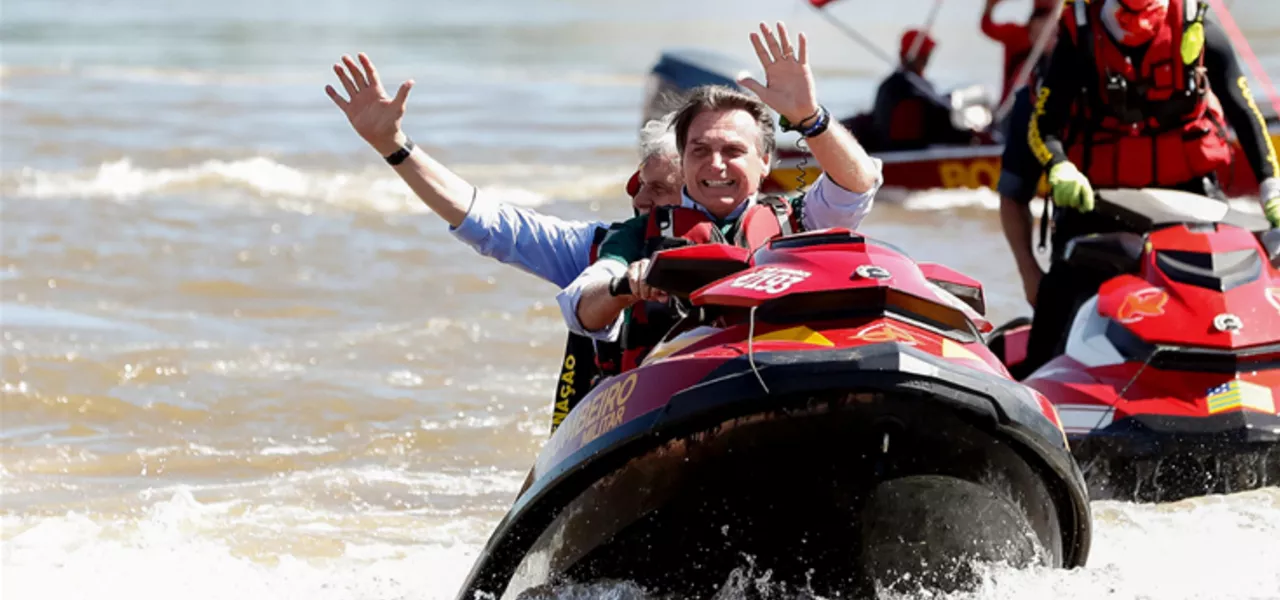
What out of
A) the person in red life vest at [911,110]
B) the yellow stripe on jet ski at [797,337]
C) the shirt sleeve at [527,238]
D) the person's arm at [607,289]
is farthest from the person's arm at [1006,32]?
the yellow stripe on jet ski at [797,337]

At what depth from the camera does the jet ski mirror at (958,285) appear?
11.9 feet

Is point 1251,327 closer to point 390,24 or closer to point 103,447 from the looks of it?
point 103,447

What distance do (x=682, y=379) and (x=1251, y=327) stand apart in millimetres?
2388

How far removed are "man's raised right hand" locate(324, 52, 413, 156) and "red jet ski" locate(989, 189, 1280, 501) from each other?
2043 millimetres

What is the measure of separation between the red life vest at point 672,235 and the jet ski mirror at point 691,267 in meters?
0.32

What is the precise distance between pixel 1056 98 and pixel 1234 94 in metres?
0.54

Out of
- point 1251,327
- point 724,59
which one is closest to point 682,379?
point 1251,327

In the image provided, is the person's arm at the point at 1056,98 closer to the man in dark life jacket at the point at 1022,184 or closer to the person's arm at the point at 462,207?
the man in dark life jacket at the point at 1022,184

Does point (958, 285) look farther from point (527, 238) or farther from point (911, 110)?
point (911, 110)

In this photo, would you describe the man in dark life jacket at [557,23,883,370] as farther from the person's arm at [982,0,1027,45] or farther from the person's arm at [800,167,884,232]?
the person's arm at [982,0,1027,45]

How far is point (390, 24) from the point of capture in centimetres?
4084

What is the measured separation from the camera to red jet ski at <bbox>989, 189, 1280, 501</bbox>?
5.06 m

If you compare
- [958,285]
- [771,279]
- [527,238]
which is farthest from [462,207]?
[958,285]

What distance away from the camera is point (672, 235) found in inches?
157
